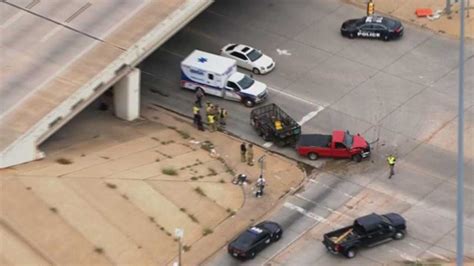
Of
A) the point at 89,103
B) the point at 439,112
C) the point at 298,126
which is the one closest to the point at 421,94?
the point at 439,112

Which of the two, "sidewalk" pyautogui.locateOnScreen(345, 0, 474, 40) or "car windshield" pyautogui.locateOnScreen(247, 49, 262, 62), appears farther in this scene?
"sidewalk" pyautogui.locateOnScreen(345, 0, 474, 40)

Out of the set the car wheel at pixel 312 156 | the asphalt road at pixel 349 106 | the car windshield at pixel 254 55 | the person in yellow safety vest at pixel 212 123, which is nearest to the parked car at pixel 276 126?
the asphalt road at pixel 349 106

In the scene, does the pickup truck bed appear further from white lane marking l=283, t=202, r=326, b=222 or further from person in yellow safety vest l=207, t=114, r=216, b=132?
person in yellow safety vest l=207, t=114, r=216, b=132

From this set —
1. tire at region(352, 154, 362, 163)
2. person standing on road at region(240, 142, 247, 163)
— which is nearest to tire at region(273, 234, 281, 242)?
person standing on road at region(240, 142, 247, 163)

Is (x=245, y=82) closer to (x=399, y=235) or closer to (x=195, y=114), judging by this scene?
(x=195, y=114)

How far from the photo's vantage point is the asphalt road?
56.8m

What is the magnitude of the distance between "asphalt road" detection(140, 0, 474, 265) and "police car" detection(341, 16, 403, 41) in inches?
18.0

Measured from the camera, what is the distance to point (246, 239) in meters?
54.9

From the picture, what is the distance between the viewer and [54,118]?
199 ft

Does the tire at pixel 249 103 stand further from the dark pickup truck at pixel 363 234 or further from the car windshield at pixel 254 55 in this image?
the dark pickup truck at pixel 363 234

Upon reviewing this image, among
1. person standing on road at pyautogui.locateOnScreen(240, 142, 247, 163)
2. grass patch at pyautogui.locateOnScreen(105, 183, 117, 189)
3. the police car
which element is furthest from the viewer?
the police car

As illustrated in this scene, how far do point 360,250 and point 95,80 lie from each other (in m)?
17.1

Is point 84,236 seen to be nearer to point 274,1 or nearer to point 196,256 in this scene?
point 196,256

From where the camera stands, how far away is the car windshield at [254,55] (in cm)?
7025
